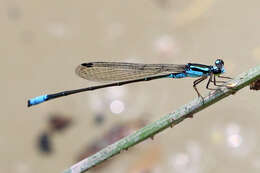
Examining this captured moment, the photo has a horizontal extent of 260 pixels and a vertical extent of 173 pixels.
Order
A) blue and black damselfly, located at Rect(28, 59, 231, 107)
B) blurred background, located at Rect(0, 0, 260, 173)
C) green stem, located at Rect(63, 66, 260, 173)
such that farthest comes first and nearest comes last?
1. blurred background, located at Rect(0, 0, 260, 173)
2. blue and black damselfly, located at Rect(28, 59, 231, 107)
3. green stem, located at Rect(63, 66, 260, 173)

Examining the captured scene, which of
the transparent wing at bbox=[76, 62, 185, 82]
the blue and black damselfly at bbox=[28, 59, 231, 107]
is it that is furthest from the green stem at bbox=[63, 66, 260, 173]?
the transparent wing at bbox=[76, 62, 185, 82]

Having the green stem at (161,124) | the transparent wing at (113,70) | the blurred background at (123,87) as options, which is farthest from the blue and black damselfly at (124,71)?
the green stem at (161,124)

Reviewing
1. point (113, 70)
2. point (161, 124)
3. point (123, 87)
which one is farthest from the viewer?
point (123, 87)

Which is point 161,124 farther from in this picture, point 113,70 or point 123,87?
point 123,87

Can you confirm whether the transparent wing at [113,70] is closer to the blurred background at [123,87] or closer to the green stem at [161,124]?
the blurred background at [123,87]

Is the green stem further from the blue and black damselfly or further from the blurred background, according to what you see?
the blurred background

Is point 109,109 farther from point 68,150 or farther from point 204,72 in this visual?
point 204,72

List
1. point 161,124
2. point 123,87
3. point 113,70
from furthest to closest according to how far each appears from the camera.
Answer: point 123,87
point 113,70
point 161,124

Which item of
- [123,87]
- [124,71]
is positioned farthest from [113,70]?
[123,87]
